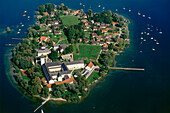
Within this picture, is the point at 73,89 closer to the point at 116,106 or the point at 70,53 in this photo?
the point at 116,106

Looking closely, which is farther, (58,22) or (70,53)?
(58,22)

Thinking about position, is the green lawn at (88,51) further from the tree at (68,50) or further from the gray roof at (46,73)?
the gray roof at (46,73)

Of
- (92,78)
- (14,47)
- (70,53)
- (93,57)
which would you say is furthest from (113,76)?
(14,47)

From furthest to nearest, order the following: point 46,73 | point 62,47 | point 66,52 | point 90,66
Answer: point 62,47
point 66,52
point 90,66
point 46,73

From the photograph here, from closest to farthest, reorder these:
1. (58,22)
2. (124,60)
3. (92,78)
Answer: (92,78) → (124,60) → (58,22)

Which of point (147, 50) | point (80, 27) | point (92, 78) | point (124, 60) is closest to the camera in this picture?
point (92, 78)

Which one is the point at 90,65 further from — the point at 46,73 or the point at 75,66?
the point at 46,73

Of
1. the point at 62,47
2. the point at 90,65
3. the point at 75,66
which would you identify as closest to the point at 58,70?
the point at 75,66
